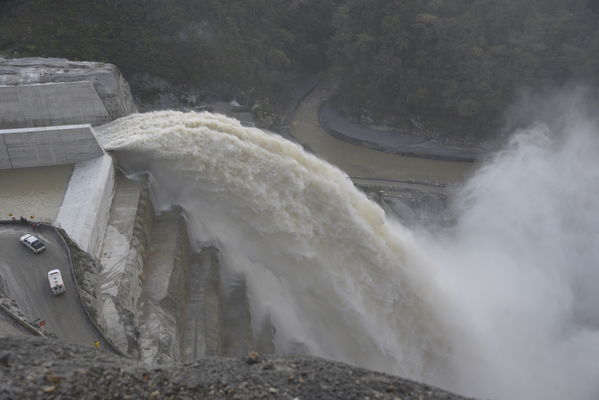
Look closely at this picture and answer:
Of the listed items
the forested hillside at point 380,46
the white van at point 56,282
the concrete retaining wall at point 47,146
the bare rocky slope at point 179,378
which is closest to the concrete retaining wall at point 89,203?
the concrete retaining wall at point 47,146

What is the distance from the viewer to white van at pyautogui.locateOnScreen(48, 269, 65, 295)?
1311 cm

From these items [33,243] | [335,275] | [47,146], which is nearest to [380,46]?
[335,275]

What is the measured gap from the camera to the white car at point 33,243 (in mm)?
14266

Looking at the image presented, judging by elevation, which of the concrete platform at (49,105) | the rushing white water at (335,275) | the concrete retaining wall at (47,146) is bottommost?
the rushing white water at (335,275)

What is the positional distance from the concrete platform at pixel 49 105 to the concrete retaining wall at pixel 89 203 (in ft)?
11.1

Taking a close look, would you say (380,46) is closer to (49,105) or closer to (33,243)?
(49,105)

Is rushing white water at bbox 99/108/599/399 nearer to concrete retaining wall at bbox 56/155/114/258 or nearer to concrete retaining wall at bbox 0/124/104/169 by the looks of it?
concrete retaining wall at bbox 0/124/104/169

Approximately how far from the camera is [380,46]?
125 feet

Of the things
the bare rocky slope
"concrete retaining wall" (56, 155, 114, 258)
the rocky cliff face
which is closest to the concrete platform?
the rocky cliff face

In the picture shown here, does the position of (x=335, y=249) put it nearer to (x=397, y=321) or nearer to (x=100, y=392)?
(x=397, y=321)

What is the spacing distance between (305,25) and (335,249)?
29.5 meters

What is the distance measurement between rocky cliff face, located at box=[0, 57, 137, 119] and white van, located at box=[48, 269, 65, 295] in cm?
1097

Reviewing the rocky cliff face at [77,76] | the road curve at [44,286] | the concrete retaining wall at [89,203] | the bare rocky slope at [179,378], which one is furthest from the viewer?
the rocky cliff face at [77,76]

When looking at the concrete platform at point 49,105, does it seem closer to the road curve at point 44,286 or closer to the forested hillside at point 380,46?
the road curve at point 44,286
